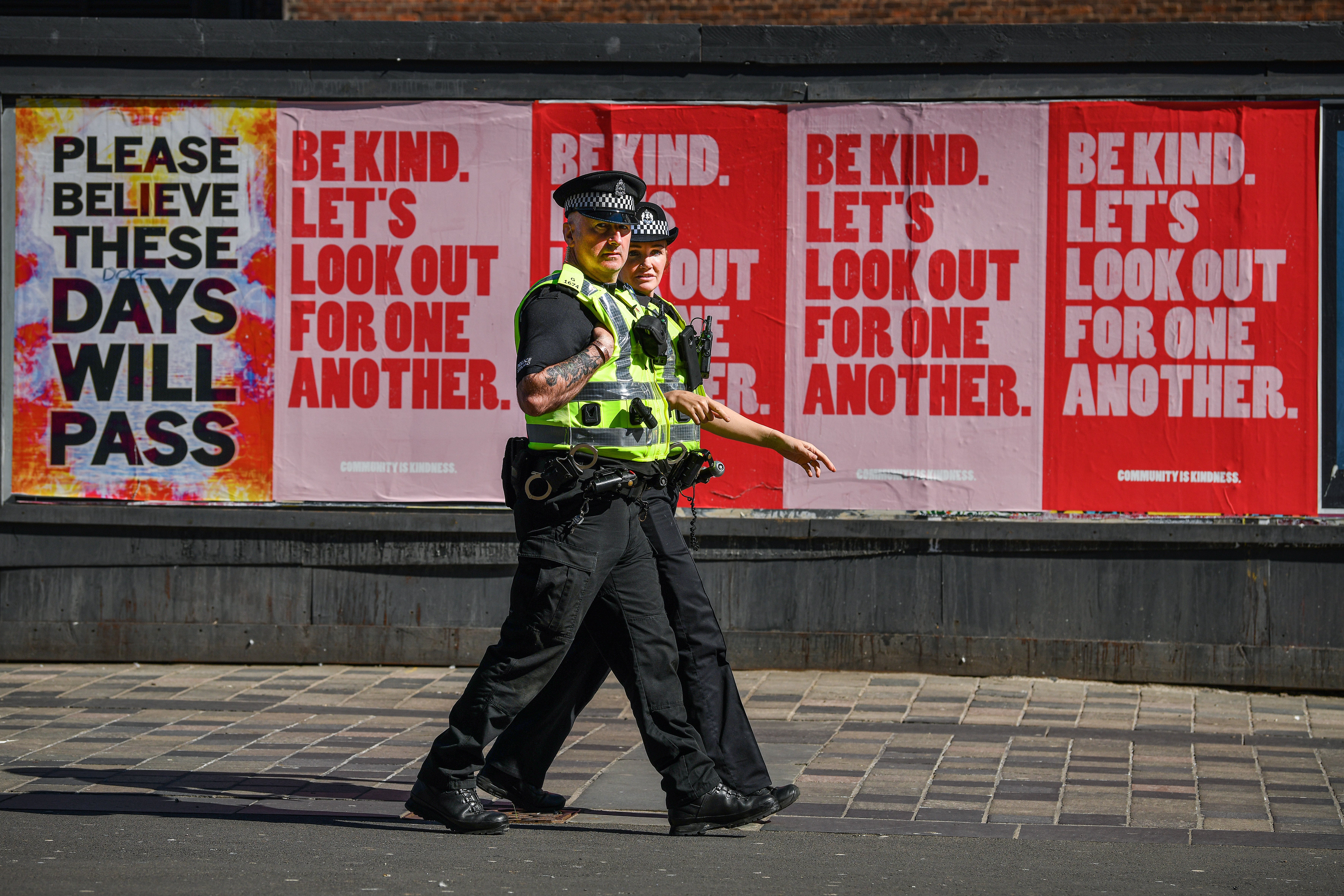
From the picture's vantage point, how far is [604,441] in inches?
203

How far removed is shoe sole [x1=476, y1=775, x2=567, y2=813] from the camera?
5.33 m

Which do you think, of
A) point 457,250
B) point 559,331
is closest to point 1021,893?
point 559,331

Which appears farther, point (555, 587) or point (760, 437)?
point (760, 437)

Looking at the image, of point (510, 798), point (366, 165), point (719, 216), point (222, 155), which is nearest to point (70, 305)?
point (222, 155)

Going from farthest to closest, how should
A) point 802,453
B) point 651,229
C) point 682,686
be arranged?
point 651,229, point 682,686, point 802,453

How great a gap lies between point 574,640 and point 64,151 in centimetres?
499

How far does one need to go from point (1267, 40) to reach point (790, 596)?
3711 mm

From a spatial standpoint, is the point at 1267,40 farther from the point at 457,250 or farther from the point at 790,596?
the point at 457,250

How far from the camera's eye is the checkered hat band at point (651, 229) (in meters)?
A: 5.60

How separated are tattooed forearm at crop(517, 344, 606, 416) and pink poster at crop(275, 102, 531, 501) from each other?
3.52 meters

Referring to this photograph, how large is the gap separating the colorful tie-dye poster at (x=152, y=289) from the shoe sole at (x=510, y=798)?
3683 millimetres

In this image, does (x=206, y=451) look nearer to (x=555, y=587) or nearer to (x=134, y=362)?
(x=134, y=362)

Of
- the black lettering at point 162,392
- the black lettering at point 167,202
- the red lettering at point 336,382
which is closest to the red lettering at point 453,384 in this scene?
the red lettering at point 336,382

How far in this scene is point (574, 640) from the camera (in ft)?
17.1
